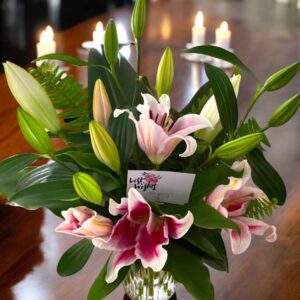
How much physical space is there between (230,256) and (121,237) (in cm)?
43

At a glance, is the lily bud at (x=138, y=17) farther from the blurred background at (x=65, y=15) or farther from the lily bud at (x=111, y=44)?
the blurred background at (x=65, y=15)

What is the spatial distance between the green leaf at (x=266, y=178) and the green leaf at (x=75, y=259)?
8.2 inches

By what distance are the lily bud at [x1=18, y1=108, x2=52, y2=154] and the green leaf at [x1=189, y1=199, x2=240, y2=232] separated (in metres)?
0.17

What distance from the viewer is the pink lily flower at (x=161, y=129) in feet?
2.20

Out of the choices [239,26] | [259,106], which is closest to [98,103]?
[259,106]

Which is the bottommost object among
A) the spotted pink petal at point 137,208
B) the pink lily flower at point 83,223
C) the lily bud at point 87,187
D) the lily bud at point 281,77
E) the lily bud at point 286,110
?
the pink lily flower at point 83,223

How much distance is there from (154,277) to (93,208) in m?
0.15

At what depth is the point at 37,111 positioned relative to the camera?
705 mm

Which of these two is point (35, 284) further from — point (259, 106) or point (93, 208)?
point (259, 106)

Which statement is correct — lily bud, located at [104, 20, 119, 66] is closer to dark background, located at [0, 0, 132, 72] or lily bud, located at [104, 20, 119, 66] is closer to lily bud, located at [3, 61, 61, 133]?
lily bud, located at [3, 61, 61, 133]

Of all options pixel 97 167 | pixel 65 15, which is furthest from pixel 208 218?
pixel 65 15

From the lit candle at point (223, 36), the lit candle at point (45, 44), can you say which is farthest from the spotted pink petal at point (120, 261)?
the lit candle at point (223, 36)

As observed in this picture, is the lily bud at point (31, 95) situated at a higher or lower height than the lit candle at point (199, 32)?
lower

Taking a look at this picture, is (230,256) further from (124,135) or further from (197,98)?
(124,135)
